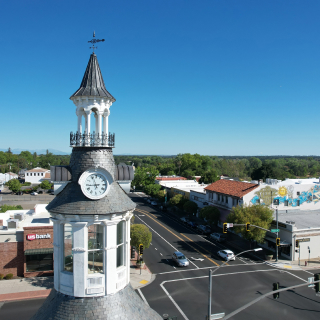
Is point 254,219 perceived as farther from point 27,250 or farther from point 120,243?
point 120,243

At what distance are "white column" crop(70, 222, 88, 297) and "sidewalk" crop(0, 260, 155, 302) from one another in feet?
78.7

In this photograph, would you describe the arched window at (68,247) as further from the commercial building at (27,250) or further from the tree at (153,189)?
the tree at (153,189)

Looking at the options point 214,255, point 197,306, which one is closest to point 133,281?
point 197,306

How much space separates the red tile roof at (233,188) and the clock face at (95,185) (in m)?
46.0

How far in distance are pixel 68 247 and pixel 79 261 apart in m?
0.73

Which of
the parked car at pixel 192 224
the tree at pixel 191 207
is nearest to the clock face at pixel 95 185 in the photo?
the parked car at pixel 192 224

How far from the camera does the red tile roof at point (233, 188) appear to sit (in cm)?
5378

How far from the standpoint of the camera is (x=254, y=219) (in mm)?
42531

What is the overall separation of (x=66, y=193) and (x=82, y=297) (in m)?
3.34

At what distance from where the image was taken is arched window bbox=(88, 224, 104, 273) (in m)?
9.52

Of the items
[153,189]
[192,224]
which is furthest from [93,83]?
[153,189]

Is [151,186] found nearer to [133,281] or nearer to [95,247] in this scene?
[133,281]

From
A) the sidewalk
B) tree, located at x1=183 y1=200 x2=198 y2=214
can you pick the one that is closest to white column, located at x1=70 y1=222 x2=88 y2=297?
the sidewalk

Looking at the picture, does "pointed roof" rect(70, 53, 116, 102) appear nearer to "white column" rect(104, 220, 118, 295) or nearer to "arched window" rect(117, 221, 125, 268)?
"white column" rect(104, 220, 118, 295)
